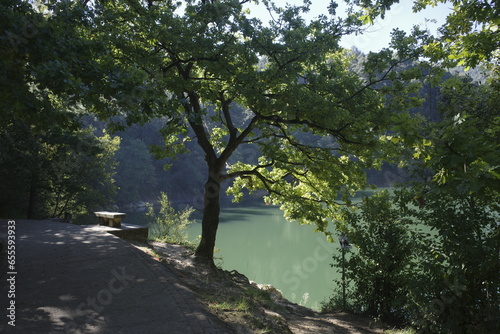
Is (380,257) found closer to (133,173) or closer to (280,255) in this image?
(280,255)

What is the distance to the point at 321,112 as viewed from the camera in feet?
25.0

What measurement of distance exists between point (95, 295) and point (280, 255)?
770 inches

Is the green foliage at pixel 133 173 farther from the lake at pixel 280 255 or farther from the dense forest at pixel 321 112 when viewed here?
the dense forest at pixel 321 112

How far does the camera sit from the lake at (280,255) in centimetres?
1667

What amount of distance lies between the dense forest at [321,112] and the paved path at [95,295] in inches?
85.5

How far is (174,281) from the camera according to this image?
5.63 m

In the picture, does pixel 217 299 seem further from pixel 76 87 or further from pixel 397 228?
pixel 397 228

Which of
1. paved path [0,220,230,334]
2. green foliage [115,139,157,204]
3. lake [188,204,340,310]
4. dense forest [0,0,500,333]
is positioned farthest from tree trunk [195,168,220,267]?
green foliage [115,139,157,204]

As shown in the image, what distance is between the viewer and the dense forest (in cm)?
429

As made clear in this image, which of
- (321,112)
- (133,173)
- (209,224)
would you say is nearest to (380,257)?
(321,112)

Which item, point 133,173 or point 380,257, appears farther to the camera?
point 133,173

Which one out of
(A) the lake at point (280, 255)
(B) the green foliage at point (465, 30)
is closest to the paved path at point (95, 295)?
(B) the green foliage at point (465, 30)

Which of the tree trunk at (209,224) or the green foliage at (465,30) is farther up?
the green foliage at (465,30)

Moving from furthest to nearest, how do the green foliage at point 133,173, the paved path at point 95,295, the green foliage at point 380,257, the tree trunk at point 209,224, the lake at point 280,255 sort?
the green foliage at point 133,173 → the lake at point 280,255 → the tree trunk at point 209,224 → the green foliage at point 380,257 → the paved path at point 95,295
